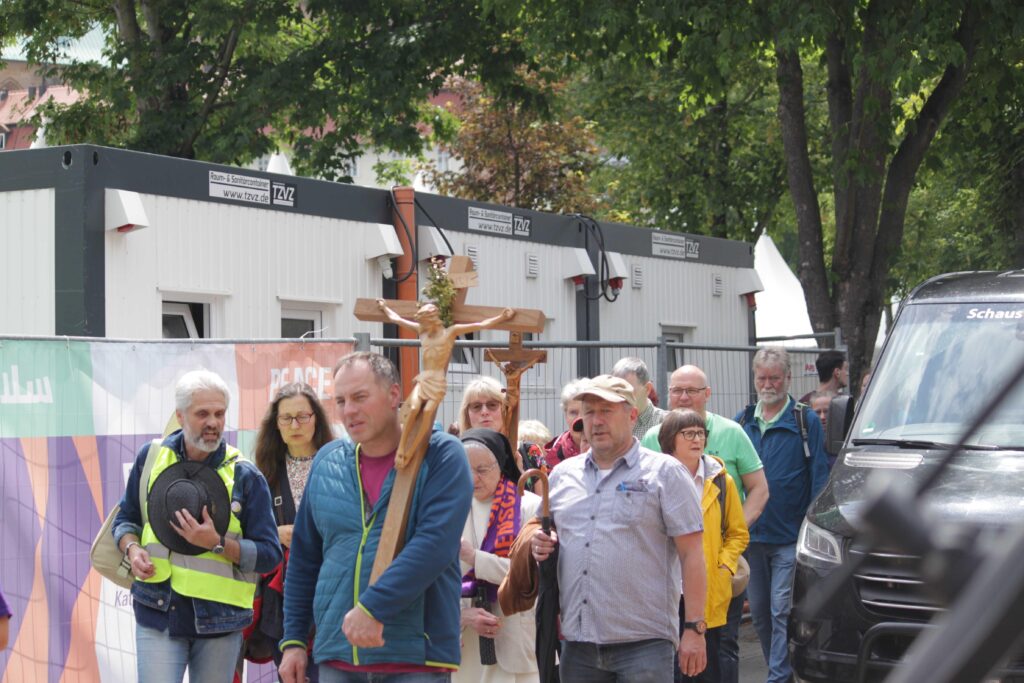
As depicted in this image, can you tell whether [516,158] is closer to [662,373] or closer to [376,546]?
[662,373]

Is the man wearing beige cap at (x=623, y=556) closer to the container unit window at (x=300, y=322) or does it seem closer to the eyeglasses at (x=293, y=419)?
the eyeglasses at (x=293, y=419)

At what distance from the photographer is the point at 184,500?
19.5 feet

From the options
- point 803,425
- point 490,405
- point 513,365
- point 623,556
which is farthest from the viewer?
point 803,425

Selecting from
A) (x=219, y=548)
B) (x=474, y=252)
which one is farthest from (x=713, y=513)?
(x=474, y=252)

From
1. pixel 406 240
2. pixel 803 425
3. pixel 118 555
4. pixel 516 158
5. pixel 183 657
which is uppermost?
pixel 516 158

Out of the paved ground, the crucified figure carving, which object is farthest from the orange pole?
the crucified figure carving

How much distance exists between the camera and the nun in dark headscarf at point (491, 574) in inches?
248

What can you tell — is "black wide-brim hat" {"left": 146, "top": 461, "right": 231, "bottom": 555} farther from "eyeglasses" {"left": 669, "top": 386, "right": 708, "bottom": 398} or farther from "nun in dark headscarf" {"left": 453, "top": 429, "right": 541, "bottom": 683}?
"eyeglasses" {"left": 669, "top": 386, "right": 708, "bottom": 398}

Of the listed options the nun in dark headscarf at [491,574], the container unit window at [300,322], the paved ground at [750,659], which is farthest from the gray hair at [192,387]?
the container unit window at [300,322]

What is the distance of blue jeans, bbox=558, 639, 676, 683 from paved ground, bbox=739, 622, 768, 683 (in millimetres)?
4246

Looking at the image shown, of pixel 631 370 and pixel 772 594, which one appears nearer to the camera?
pixel 631 370

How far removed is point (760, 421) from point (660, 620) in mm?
3911

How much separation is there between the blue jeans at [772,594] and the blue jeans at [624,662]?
10.9 ft

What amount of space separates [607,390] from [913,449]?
2579mm
